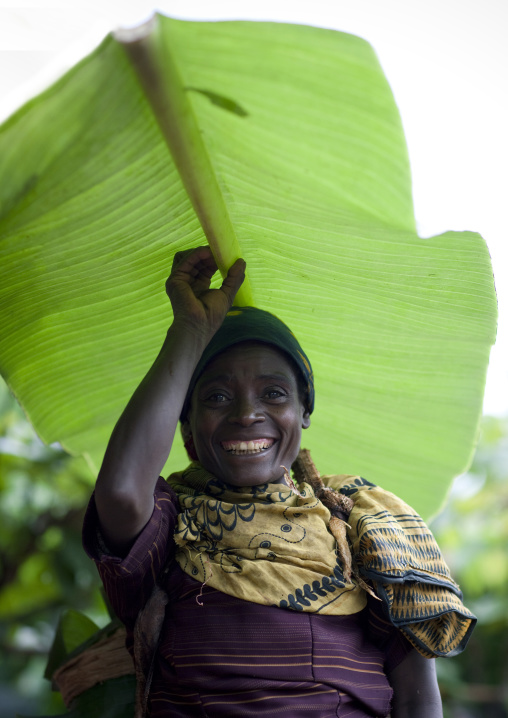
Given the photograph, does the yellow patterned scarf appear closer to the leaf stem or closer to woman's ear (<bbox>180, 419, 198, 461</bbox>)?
woman's ear (<bbox>180, 419, 198, 461</bbox>)

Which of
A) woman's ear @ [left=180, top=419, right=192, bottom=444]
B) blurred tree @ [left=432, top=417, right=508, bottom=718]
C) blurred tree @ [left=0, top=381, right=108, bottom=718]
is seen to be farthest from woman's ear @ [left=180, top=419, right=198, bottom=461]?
blurred tree @ [left=432, top=417, right=508, bottom=718]

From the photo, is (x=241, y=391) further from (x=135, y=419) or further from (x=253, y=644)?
(x=253, y=644)

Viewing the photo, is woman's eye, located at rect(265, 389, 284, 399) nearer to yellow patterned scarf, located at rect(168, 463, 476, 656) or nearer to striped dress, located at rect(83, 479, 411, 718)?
yellow patterned scarf, located at rect(168, 463, 476, 656)

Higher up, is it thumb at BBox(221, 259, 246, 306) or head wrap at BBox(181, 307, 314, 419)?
thumb at BBox(221, 259, 246, 306)

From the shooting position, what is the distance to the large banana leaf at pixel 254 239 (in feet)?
3.76

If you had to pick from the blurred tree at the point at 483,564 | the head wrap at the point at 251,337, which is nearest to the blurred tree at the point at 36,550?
the head wrap at the point at 251,337

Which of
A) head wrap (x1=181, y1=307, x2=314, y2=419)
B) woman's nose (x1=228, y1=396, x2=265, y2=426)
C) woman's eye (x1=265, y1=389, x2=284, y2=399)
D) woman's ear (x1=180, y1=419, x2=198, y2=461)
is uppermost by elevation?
head wrap (x1=181, y1=307, x2=314, y2=419)

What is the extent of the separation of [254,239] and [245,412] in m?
0.39

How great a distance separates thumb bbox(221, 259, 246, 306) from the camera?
156 centimetres

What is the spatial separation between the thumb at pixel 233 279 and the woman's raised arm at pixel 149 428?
0.24 feet

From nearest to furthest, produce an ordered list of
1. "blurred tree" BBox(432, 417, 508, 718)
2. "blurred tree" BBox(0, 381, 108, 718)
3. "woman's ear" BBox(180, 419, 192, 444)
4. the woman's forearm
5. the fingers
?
the woman's forearm, the fingers, "woman's ear" BBox(180, 419, 192, 444), "blurred tree" BBox(0, 381, 108, 718), "blurred tree" BBox(432, 417, 508, 718)

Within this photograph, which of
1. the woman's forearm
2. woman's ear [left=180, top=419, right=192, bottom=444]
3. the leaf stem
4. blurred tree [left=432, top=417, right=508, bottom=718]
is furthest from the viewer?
blurred tree [left=432, top=417, right=508, bottom=718]

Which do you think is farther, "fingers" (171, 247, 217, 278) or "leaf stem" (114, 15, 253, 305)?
"fingers" (171, 247, 217, 278)

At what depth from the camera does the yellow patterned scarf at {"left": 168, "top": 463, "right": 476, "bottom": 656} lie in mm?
1421
